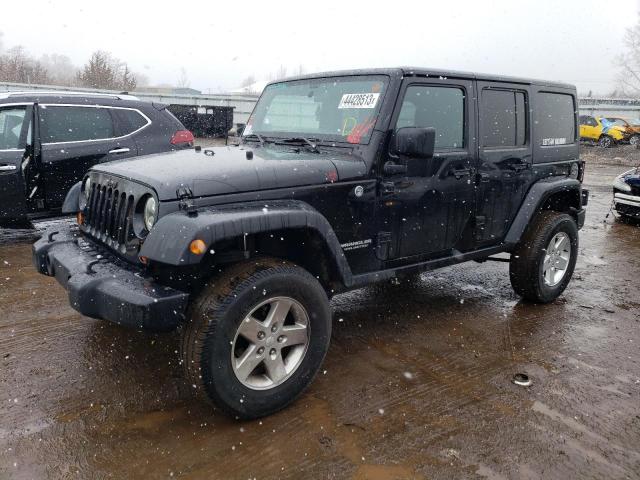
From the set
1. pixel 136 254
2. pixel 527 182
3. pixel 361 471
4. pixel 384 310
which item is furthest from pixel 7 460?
pixel 527 182

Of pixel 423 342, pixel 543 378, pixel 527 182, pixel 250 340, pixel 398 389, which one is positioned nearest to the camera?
pixel 250 340

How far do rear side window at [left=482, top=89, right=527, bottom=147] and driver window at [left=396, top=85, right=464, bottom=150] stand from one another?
0.32 metres

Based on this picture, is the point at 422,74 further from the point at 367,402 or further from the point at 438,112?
the point at 367,402

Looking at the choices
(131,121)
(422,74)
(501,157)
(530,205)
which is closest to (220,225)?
(422,74)

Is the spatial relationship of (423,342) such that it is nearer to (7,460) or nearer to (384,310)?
(384,310)

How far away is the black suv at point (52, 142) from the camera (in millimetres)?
5746

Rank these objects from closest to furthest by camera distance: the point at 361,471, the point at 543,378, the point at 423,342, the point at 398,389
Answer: the point at 361,471, the point at 398,389, the point at 543,378, the point at 423,342

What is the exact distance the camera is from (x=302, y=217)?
285cm

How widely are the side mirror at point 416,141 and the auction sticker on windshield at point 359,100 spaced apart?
1.13 ft

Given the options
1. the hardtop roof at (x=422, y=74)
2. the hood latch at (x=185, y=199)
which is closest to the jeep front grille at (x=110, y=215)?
the hood latch at (x=185, y=199)

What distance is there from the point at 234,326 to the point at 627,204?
8385mm

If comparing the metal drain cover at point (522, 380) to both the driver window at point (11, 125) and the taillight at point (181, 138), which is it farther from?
the driver window at point (11, 125)

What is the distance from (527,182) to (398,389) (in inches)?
94.2

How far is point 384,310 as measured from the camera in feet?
15.1
